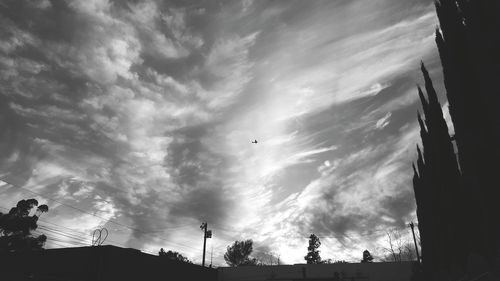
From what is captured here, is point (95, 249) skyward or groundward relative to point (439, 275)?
skyward

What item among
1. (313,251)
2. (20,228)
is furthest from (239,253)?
(20,228)

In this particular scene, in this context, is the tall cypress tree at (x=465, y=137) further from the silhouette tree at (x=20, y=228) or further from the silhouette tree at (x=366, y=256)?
the silhouette tree at (x=366, y=256)

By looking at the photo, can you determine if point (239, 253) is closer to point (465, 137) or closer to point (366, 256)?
point (366, 256)

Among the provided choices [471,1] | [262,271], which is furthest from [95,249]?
[262,271]

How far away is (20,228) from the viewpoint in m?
Answer: 61.2

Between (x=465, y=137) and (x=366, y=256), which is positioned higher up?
(x=366, y=256)

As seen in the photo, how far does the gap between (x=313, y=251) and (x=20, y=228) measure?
83306 mm

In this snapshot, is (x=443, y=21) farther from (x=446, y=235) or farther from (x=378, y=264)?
(x=378, y=264)

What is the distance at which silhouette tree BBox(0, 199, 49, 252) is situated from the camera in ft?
196

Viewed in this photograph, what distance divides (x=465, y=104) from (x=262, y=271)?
45680 millimetres

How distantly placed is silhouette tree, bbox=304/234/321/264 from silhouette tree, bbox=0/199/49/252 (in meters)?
77.2

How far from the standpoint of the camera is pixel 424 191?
3031cm

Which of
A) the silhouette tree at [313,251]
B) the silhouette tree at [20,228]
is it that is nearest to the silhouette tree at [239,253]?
the silhouette tree at [313,251]

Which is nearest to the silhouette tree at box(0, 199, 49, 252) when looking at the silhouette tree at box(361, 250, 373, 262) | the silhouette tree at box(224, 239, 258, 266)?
the silhouette tree at box(224, 239, 258, 266)
